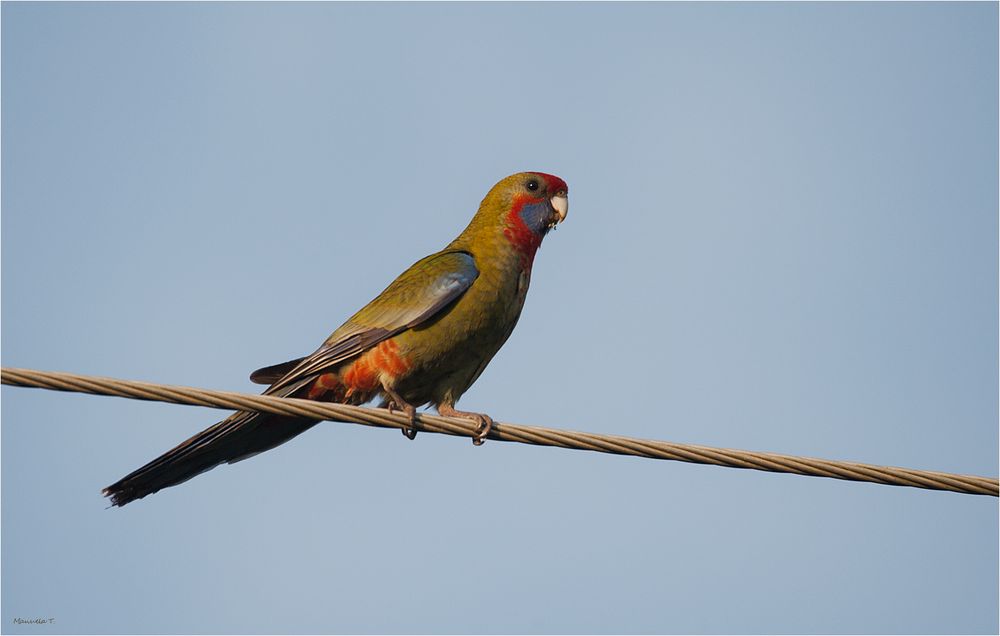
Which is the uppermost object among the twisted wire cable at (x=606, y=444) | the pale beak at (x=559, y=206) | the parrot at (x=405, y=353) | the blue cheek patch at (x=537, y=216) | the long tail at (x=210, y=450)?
the pale beak at (x=559, y=206)

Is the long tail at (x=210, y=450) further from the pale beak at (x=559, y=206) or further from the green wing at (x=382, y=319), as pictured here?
the pale beak at (x=559, y=206)

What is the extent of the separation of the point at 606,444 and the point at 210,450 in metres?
2.94

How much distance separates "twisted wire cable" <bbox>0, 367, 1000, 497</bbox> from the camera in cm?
443

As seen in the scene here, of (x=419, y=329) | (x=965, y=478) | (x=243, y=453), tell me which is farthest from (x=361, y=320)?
(x=965, y=478)

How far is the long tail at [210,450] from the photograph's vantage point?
20.8 feet

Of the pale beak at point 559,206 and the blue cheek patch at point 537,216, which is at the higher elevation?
the pale beak at point 559,206

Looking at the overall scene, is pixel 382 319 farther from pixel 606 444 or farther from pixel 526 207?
pixel 606 444

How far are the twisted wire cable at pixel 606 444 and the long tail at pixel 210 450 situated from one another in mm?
1639

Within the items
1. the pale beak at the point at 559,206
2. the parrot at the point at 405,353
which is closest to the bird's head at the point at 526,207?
the pale beak at the point at 559,206

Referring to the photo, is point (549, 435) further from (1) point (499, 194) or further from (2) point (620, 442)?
(1) point (499, 194)

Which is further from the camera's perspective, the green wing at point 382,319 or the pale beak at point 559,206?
the pale beak at point 559,206

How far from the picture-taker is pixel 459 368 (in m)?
7.30

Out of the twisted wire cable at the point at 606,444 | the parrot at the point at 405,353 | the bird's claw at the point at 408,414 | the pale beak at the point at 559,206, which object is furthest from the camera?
the pale beak at the point at 559,206

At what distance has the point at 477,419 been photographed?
643cm
